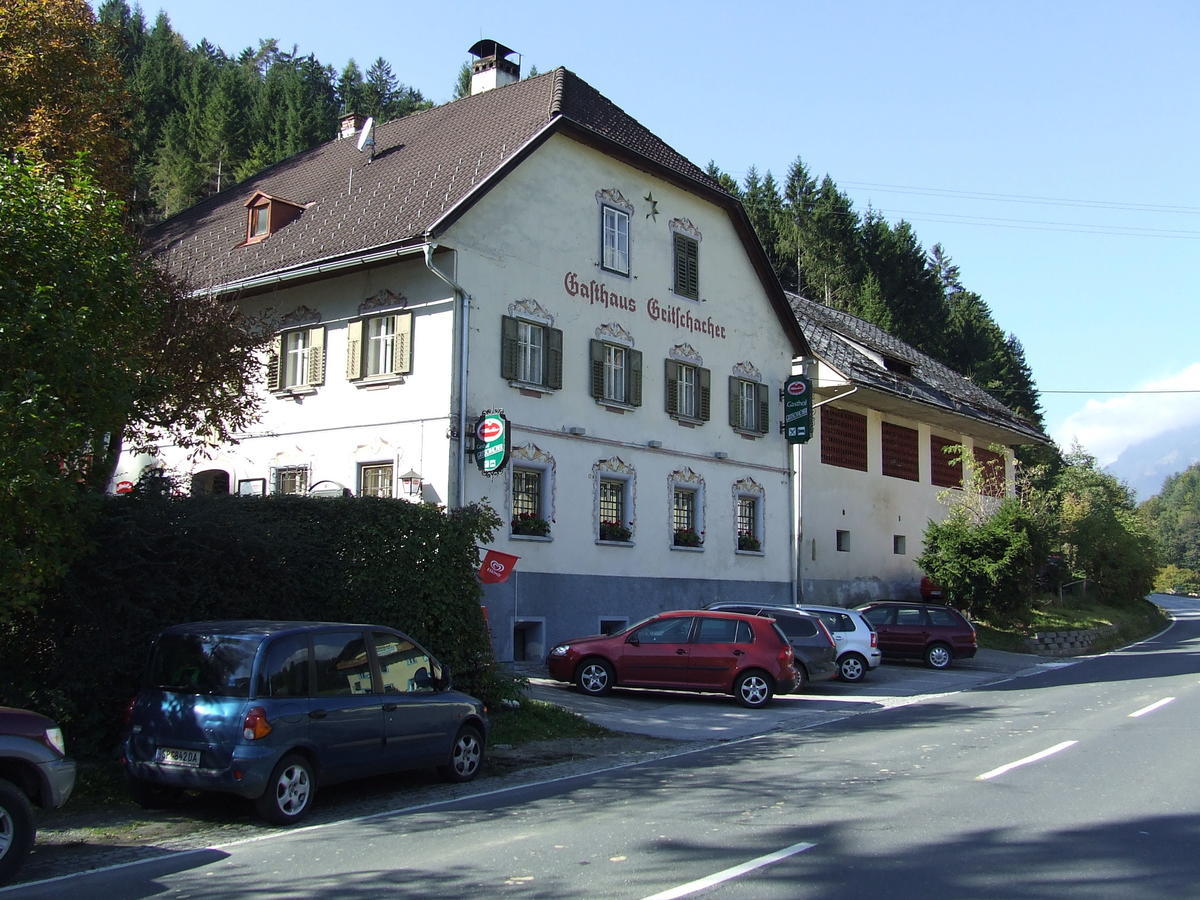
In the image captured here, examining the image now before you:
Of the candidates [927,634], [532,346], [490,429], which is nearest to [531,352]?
[532,346]

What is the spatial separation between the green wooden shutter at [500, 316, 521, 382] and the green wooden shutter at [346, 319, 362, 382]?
2916 mm

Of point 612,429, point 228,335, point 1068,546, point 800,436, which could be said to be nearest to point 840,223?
point 1068,546

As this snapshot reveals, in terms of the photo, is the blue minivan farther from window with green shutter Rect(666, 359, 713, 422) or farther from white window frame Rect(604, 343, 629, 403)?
window with green shutter Rect(666, 359, 713, 422)

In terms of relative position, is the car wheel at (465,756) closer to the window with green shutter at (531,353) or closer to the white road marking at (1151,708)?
the white road marking at (1151,708)

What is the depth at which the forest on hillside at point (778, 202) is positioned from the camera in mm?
61656

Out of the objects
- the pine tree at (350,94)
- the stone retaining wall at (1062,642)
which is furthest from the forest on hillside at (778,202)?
the stone retaining wall at (1062,642)

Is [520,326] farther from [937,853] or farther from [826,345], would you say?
[937,853]

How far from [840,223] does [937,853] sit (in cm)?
5765

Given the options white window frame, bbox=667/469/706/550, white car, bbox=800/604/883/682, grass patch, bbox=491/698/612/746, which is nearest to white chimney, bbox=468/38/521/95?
white window frame, bbox=667/469/706/550

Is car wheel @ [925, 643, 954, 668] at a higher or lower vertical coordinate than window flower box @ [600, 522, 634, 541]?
lower

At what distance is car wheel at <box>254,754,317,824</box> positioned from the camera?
894cm

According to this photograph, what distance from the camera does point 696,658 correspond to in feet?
58.6

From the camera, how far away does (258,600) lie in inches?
508

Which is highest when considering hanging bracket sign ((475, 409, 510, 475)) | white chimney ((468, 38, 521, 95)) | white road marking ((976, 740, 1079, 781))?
white chimney ((468, 38, 521, 95))
